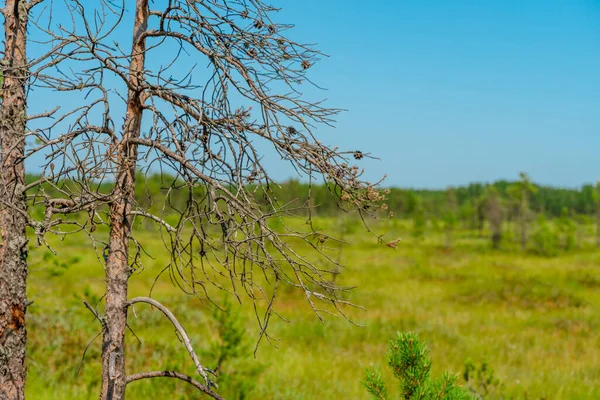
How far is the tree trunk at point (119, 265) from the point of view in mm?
3508

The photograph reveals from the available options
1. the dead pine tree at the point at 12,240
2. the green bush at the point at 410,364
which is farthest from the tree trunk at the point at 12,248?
the green bush at the point at 410,364

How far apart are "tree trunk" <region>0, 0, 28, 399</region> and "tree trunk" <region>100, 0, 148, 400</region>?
40.0 inches

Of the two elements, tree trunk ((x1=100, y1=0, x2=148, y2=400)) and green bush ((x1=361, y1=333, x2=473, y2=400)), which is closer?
tree trunk ((x1=100, y1=0, x2=148, y2=400))

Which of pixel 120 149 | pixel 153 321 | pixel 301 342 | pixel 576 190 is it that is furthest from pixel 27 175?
pixel 576 190

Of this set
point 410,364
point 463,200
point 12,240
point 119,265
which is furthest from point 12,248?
point 463,200

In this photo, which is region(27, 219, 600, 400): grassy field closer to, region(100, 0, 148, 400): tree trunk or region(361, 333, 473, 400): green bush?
region(100, 0, 148, 400): tree trunk

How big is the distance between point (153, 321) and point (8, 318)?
44.1 feet

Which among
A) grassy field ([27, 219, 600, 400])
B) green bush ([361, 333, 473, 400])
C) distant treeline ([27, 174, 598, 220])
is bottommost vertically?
grassy field ([27, 219, 600, 400])

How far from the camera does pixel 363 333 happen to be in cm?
1655

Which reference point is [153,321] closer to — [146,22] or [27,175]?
[27,175]

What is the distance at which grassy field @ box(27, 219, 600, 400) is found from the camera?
9.50 metres

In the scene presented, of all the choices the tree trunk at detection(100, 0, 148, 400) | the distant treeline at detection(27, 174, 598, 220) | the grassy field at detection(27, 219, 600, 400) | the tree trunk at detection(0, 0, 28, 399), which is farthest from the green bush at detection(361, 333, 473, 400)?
the distant treeline at detection(27, 174, 598, 220)

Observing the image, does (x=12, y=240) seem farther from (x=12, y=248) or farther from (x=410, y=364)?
(x=410, y=364)

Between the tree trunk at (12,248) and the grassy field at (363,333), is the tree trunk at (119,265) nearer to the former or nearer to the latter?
the grassy field at (363,333)
